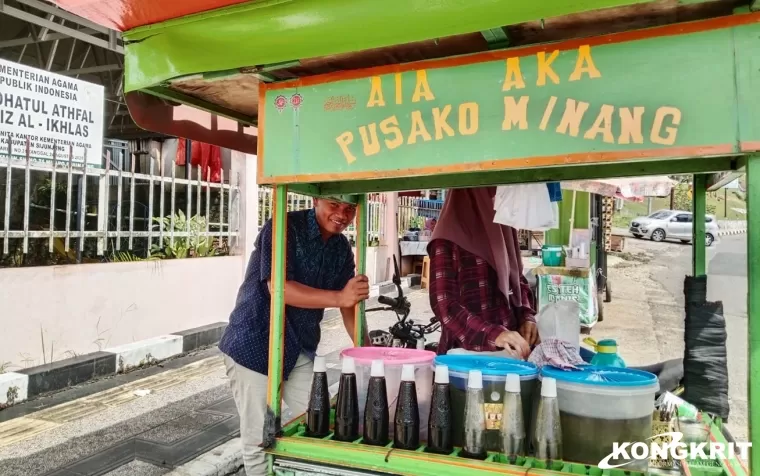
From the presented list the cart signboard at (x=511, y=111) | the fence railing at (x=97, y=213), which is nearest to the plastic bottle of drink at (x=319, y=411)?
the cart signboard at (x=511, y=111)

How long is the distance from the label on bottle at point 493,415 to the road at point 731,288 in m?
0.79

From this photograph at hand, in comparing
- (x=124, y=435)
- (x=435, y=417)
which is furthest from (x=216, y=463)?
(x=435, y=417)

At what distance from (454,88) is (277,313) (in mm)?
997

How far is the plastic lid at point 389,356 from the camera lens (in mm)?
1888

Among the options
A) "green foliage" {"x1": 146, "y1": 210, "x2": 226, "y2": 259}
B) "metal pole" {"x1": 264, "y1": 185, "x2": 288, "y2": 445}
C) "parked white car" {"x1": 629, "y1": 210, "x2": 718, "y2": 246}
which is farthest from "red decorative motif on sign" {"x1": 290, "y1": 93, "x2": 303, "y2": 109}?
"parked white car" {"x1": 629, "y1": 210, "x2": 718, "y2": 246}

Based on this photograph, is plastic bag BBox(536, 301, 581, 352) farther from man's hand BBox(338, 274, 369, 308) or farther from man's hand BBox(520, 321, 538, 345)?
man's hand BBox(338, 274, 369, 308)

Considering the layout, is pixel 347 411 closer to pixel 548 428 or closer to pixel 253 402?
pixel 548 428

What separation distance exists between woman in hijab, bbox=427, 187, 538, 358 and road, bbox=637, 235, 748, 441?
981mm

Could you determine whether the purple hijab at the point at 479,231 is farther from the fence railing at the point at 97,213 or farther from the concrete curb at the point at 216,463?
the fence railing at the point at 97,213

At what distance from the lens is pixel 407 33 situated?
143 cm

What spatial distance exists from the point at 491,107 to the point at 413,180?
860mm

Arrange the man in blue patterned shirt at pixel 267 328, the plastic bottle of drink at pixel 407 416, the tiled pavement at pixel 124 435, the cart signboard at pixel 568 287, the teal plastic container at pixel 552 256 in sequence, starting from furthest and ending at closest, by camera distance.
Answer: the teal plastic container at pixel 552 256, the cart signboard at pixel 568 287, the tiled pavement at pixel 124 435, the man in blue patterned shirt at pixel 267 328, the plastic bottle of drink at pixel 407 416

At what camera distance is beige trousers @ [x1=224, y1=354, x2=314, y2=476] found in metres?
2.46

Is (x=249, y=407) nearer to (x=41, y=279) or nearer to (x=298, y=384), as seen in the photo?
(x=298, y=384)
